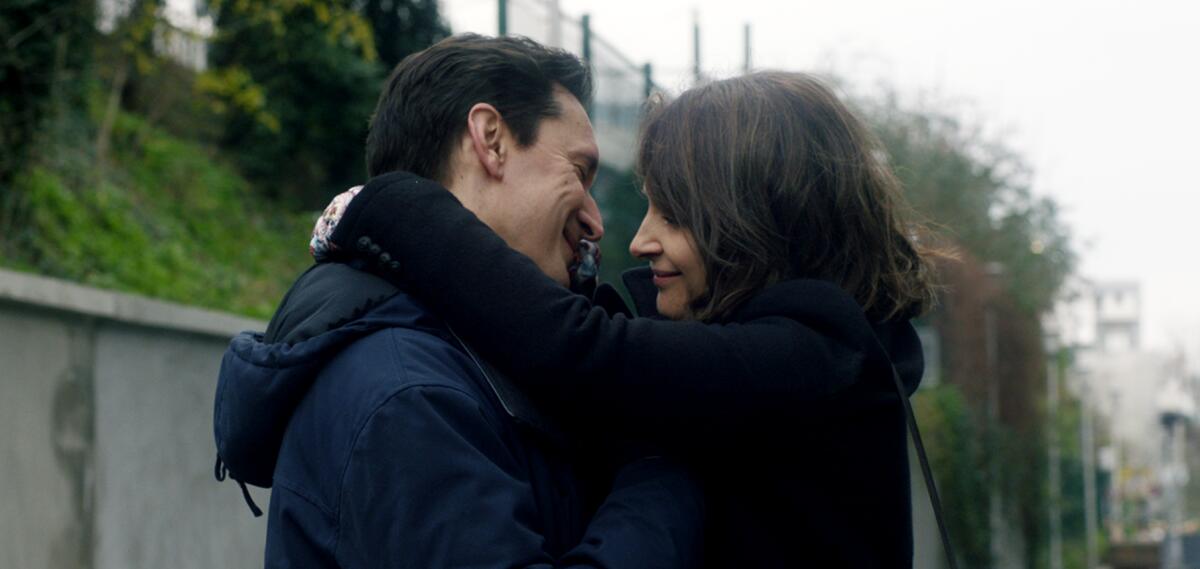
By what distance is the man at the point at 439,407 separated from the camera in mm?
2037

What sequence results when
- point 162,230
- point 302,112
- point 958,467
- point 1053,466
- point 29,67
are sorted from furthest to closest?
point 1053,466, point 958,467, point 302,112, point 162,230, point 29,67

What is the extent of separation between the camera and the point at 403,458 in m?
2.04

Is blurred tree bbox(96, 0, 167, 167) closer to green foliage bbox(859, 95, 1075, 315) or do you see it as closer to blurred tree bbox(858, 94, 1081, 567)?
blurred tree bbox(858, 94, 1081, 567)

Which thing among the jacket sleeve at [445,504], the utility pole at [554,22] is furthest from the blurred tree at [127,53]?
the jacket sleeve at [445,504]

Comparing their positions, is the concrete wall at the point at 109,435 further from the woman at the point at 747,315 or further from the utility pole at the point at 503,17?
the woman at the point at 747,315

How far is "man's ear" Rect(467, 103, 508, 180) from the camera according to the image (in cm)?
254

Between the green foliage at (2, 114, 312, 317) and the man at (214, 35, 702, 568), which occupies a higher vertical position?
the man at (214, 35, 702, 568)

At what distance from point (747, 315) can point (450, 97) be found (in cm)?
62

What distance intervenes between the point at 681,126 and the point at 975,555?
77.3 feet

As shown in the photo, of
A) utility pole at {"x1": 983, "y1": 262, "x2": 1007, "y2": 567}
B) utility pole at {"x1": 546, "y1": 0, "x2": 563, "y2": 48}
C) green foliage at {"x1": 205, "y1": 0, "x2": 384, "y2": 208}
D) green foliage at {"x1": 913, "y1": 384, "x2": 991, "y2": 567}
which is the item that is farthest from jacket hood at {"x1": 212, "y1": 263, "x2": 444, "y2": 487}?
utility pole at {"x1": 983, "y1": 262, "x2": 1007, "y2": 567}

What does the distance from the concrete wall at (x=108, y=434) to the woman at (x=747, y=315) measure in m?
3.11

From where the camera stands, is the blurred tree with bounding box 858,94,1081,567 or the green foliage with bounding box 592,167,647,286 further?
the blurred tree with bounding box 858,94,1081,567

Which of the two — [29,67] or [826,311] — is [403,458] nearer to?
[826,311]

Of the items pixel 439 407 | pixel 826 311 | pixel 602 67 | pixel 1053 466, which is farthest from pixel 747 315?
pixel 1053 466
